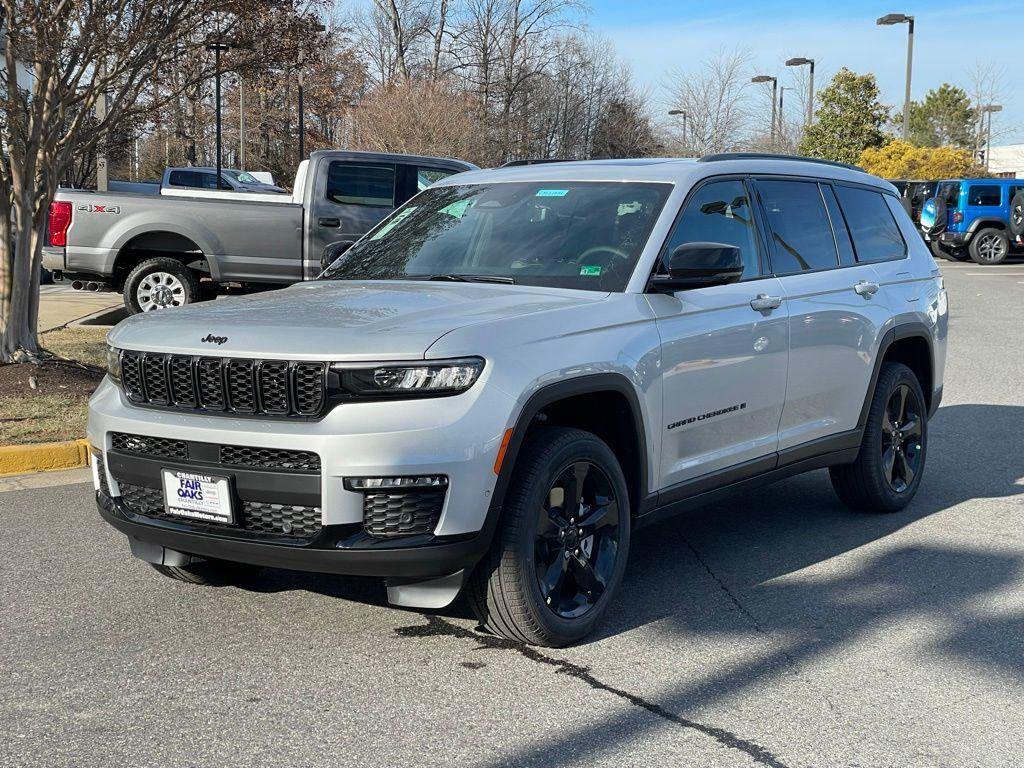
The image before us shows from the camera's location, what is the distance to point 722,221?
546 centimetres

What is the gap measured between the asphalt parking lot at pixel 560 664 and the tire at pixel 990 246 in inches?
1065

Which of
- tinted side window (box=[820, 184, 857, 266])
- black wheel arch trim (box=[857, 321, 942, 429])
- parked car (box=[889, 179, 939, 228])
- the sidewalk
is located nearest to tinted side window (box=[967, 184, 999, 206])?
parked car (box=[889, 179, 939, 228])

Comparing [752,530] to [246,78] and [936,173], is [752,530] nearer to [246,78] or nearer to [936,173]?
[246,78]

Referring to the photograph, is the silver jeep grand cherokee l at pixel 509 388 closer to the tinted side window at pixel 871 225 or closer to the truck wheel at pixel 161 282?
the tinted side window at pixel 871 225

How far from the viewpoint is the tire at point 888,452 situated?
252 inches

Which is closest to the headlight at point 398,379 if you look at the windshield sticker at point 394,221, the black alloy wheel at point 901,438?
the windshield sticker at point 394,221

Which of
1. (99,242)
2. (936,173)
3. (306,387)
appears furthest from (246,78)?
(936,173)

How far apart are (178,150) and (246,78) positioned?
41.0m

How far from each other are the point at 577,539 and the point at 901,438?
9.71 ft

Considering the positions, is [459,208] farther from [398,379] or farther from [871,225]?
[871,225]

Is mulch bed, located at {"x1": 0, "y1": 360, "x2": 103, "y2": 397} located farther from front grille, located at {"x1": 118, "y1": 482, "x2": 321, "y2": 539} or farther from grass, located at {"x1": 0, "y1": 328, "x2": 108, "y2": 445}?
front grille, located at {"x1": 118, "y1": 482, "x2": 321, "y2": 539}

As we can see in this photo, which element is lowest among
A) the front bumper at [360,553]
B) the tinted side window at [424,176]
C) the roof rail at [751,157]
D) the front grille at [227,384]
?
the front bumper at [360,553]

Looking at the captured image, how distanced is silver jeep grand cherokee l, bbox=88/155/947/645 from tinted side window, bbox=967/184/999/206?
26.4m

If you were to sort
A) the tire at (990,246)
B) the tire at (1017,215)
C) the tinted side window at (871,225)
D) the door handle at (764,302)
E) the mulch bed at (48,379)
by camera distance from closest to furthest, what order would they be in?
the door handle at (764,302), the tinted side window at (871,225), the mulch bed at (48,379), the tire at (1017,215), the tire at (990,246)
